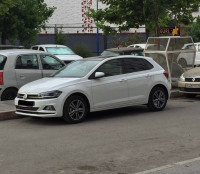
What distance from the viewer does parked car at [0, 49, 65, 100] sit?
38.9 feet

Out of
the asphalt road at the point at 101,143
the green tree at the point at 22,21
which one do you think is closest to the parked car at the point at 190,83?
the asphalt road at the point at 101,143

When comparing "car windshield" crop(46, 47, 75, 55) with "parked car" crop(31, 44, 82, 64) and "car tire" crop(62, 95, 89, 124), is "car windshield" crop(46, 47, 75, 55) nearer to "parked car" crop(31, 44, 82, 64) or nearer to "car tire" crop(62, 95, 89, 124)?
"parked car" crop(31, 44, 82, 64)

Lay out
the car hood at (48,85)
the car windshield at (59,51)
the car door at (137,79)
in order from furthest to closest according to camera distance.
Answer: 1. the car windshield at (59,51)
2. the car door at (137,79)
3. the car hood at (48,85)

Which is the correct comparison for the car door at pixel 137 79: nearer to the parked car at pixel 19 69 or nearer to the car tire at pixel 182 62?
the parked car at pixel 19 69

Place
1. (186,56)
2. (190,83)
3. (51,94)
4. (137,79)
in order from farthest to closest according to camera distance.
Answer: (186,56) < (190,83) < (137,79) < (51,94)

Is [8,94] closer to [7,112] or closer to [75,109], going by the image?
[7,112]

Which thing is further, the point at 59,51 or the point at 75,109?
the point at 59,51

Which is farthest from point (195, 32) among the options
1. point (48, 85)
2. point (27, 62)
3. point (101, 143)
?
point (101, 143)

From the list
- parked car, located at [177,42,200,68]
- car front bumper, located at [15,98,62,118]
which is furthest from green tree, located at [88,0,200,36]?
car front bumper, located at [15,98,62,118]

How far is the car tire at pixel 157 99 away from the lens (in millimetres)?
11180

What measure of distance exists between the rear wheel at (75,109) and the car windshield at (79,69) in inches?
25.8

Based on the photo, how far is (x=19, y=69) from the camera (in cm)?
1209

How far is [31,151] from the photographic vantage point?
7.16 m

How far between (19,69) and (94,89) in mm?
3009
